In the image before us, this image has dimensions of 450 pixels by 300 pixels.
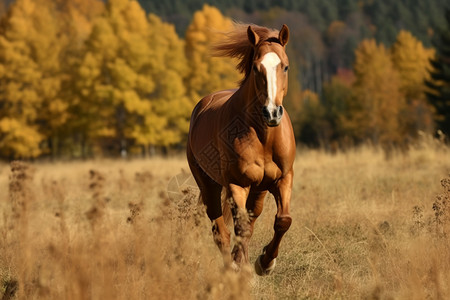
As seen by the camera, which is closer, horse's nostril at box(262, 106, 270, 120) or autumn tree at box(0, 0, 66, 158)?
horse's nostril at box(262, 106, 270, 120)

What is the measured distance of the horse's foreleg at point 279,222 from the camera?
5395 mm

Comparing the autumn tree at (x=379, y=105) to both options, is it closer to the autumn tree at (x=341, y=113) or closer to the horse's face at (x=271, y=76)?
the autumn tree at (x=341, y=113)

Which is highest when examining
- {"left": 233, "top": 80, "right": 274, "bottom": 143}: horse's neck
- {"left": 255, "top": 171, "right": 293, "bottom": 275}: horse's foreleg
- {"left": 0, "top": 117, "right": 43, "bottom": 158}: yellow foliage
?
{"left": 233, "top": 80, "right": 274, "bottom": 143}: horse's neck

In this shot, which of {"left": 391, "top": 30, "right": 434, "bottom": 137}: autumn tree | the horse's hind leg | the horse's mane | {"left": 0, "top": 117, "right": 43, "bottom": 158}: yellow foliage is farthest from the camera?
{"left": 391, "top": 30, "right": 434, "bottom": 137}: autumn tree

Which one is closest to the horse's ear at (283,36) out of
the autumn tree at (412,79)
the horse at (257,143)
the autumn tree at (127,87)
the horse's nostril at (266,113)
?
the horse at (257,143)

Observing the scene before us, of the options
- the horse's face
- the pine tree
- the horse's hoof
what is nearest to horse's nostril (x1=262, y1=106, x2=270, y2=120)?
the horse's face

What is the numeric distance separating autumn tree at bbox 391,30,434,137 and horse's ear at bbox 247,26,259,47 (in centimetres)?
A: 3674

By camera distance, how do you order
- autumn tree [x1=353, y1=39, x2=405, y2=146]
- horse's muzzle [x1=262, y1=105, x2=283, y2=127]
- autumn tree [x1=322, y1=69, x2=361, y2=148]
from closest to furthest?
horse's muzzle [x1=262, y1=105, x2=283, y2=127] → autumn tree [x1=353, y1=39, x2=405, y2=146] → autumn tree [x1=322, y1=69, x2=361, y2=148]

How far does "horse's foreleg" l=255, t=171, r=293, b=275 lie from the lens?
539cm

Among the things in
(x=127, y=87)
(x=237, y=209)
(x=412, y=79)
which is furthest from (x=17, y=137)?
(x=237, y=209)

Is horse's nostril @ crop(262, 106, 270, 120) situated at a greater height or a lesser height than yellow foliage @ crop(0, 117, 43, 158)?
greater

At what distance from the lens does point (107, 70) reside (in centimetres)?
3014

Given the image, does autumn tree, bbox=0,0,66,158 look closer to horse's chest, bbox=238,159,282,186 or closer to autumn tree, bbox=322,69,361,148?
autumn tree, bbox=322,69,361,148

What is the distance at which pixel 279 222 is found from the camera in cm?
538
